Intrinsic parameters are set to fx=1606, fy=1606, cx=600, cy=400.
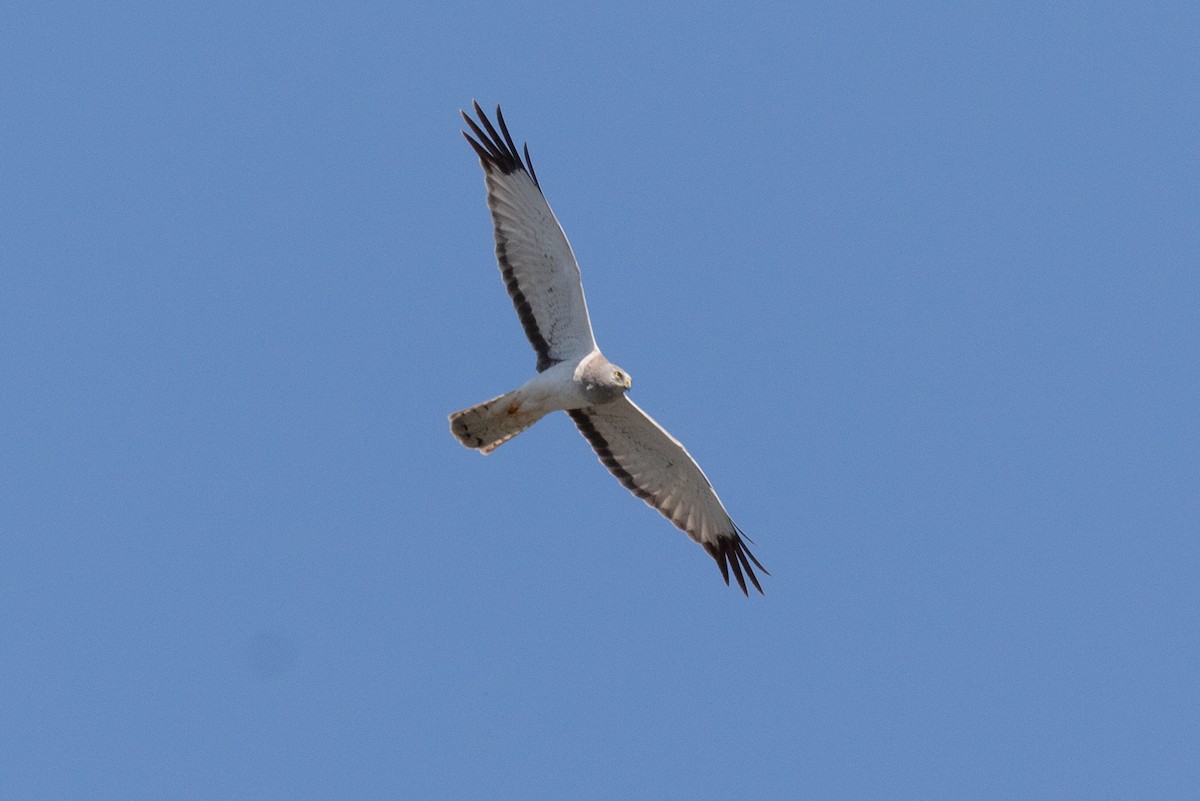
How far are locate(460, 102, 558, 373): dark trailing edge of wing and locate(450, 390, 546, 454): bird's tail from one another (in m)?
0.38

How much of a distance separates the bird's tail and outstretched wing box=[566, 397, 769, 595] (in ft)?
2.03

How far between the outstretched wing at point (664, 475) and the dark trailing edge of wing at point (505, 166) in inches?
33.4

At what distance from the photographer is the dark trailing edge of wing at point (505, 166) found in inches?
508

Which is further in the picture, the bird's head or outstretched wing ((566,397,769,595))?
outstretched wing ((566,397,769,595))

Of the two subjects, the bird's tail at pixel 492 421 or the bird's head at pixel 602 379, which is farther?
the bird's tail at pixel 492 421

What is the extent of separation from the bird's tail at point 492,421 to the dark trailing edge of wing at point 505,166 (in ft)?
1.26

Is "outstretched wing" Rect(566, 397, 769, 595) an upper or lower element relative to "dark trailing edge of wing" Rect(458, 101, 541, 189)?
lower

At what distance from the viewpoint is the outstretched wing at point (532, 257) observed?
12.8m

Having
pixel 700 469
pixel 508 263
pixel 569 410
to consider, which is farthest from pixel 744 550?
pixel 508 263

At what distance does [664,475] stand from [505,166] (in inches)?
120

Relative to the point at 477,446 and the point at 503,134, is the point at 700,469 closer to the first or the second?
the point at 477,446

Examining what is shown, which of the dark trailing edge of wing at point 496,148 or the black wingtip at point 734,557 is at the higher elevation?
the dark trailing edge of wing at point 496,148

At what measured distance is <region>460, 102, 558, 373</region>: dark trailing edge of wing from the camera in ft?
42.4

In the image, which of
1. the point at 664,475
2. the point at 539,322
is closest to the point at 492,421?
the point at 539,322
